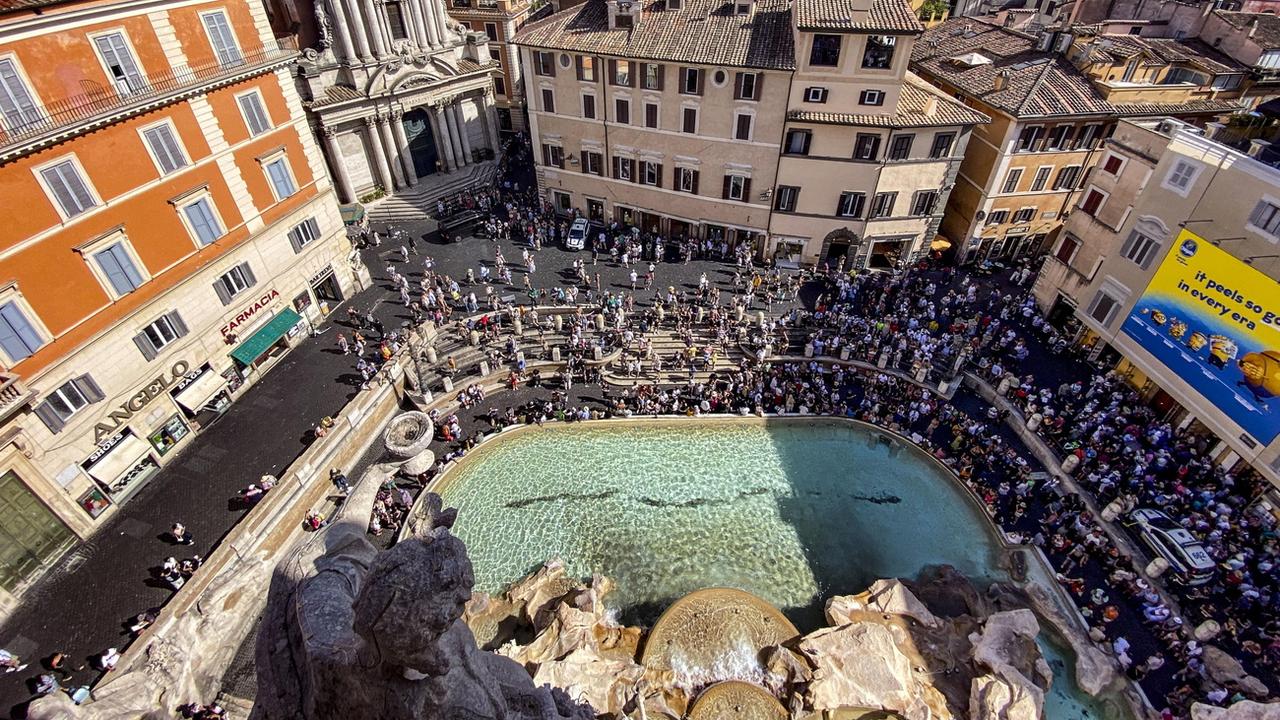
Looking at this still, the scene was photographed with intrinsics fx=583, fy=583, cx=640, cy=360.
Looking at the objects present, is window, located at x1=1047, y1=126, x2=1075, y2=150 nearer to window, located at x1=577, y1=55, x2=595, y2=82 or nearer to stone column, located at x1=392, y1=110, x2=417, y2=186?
window, located at x1=577, y1=55, x2=595, y2=82

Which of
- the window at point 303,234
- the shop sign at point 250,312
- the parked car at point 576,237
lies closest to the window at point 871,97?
the parked car at point 576,237

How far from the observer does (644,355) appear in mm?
33156

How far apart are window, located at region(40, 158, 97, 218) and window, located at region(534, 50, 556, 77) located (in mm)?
26642

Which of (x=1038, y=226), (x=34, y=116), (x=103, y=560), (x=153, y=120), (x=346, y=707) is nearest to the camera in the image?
(x=346, y=707)

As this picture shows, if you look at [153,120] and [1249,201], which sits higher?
[153,120]

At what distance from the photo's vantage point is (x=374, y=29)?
4150 cm

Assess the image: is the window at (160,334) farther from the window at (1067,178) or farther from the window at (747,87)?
the window at (1067,178)

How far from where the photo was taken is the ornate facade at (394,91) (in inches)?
1598

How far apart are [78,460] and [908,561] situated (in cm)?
3448

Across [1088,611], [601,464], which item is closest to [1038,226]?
[1088,611]

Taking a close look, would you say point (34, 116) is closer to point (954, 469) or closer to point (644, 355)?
point (644, 355)

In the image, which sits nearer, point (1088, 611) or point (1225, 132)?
point (1088, 611)

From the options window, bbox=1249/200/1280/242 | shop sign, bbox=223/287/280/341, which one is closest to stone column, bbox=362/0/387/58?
shop sign, bbox=223/287/280/341

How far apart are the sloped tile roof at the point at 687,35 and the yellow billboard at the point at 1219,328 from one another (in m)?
22.2
